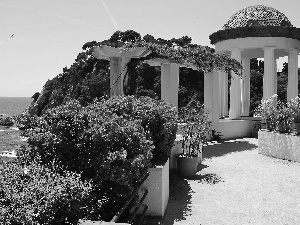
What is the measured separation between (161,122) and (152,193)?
1774 millimetres

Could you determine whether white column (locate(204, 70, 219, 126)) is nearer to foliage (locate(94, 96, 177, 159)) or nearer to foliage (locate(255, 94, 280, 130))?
foliage (locate(255, 94, 280, 130))

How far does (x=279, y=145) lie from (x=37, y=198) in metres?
12.4

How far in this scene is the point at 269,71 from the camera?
20109mm

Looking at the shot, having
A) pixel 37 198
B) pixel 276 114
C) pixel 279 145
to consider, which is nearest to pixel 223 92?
pixel 276 114

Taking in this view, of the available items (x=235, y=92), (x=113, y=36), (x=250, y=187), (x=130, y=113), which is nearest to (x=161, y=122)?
(x=130, y=113)

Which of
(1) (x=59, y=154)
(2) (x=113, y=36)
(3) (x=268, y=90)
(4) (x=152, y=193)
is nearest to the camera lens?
(1) (x=59, y=154)

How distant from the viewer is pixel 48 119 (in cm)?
560

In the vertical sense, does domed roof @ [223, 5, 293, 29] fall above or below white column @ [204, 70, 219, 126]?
above

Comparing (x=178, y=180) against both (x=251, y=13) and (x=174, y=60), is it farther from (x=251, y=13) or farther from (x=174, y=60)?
(x=251, y=13)

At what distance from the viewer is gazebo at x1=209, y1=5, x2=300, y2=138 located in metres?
19.7

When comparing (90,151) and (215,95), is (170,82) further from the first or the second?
(90,151)

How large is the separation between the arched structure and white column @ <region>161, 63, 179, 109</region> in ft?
15.9

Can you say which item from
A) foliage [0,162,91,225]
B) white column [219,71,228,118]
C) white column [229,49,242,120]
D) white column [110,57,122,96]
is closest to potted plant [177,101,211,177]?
white column [110,57,122,96]

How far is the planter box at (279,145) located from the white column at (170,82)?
14.3 ft
